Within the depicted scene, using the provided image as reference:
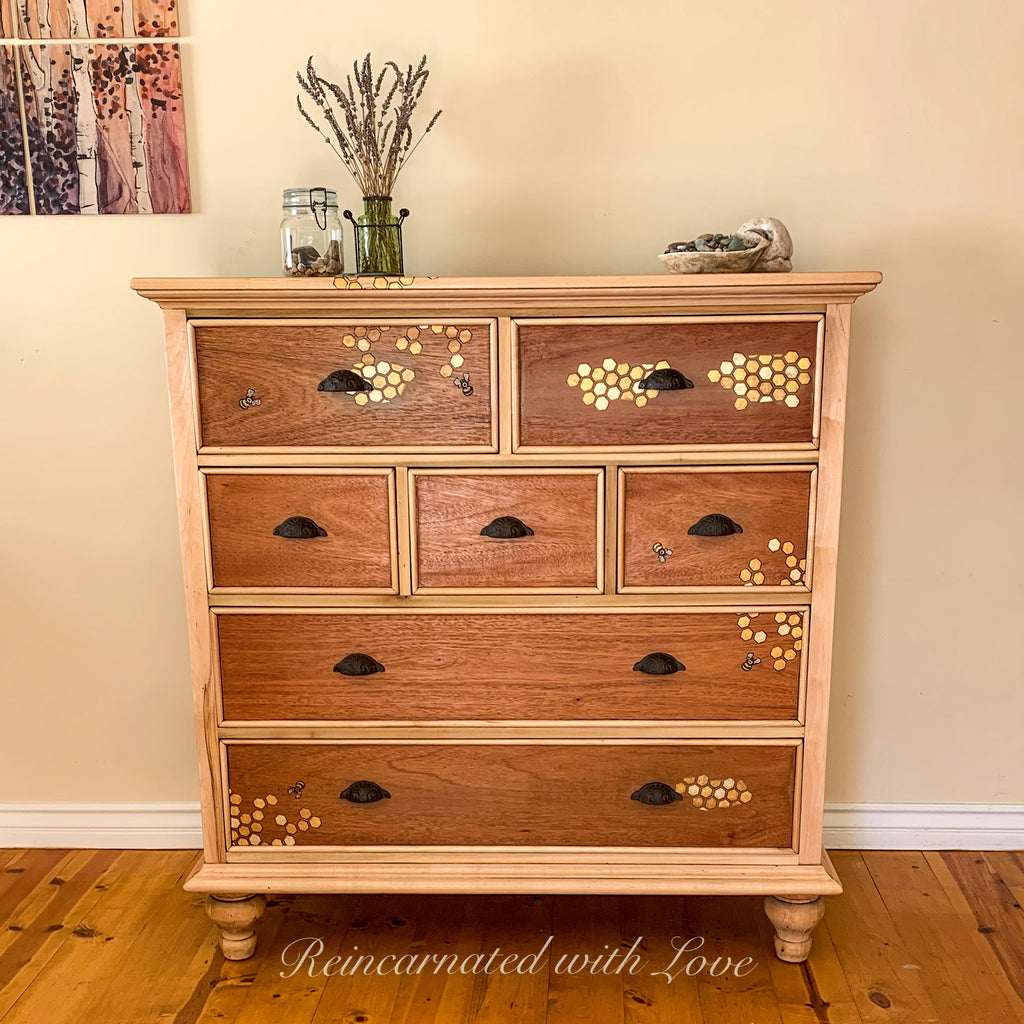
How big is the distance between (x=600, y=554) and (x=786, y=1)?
1.22 metres

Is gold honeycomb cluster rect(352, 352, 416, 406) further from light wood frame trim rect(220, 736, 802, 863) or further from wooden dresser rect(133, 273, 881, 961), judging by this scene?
light wood frame trim rect(220, 736, 802, 863)

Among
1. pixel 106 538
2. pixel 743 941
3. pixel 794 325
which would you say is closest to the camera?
pixel 794 325

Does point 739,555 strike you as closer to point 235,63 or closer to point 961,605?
point 961,605

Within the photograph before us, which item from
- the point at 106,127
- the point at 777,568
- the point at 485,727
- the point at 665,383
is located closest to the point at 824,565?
the point at 777,568

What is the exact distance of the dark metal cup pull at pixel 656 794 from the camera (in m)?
1.73

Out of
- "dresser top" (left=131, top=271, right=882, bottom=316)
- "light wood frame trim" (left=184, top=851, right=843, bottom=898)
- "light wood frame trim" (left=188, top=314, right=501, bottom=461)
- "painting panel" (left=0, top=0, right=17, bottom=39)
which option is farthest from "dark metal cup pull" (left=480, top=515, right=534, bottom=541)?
"painting panel" (left=0, top=0, right=17, bottom=39)

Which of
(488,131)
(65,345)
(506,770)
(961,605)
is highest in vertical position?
(488,131)

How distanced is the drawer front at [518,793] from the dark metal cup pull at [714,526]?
400 mm

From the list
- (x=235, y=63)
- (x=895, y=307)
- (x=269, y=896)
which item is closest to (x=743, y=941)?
(x=269, y=896)

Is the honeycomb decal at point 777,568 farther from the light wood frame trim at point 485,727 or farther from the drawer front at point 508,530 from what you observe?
the drawer front at point 508,530

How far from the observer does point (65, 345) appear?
2.10 m

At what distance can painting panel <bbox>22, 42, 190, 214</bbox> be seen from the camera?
1.99 meters

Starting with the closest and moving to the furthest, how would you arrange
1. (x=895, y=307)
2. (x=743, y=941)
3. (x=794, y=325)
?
(x=794, y=325)
(x=743, y=941)
(x=895, y=307)

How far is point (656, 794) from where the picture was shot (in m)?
1.73
